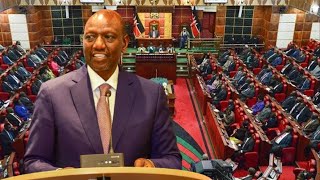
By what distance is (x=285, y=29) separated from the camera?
50.3 feet

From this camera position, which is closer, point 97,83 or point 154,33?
point 97,83

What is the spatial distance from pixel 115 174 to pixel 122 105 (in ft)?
2.43

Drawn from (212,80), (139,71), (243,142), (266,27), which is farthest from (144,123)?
(266,27)

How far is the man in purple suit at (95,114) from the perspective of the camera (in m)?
1.50

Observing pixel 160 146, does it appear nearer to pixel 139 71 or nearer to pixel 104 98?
pixel 104 98

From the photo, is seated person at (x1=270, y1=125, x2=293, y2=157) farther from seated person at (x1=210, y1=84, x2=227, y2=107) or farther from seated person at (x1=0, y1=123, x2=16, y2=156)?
seated person at (x1=0, y1=123, x2=16, y2=156)

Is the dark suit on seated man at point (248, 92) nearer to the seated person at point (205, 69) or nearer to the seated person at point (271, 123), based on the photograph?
the seated person at point (271, 123)

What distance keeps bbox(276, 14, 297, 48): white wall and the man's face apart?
580 inches

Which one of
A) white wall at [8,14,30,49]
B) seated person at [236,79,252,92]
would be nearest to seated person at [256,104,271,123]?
seated person at [236,79,252,92]

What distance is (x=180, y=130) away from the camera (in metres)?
9.42

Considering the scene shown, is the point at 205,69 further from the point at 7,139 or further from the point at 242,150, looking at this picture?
the point at 7,139

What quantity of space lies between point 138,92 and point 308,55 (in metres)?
12.4

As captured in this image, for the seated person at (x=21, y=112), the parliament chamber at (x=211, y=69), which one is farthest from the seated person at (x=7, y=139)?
the seated person at (x=21, y=112)

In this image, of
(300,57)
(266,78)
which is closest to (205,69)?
(266,78)
